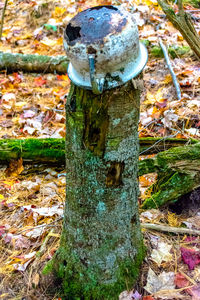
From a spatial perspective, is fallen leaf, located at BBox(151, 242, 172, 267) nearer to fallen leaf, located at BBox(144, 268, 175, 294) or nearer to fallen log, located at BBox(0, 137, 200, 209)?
fallen leaf, located at BBox(144, 268, 175, 294)

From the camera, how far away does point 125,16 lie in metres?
1.21

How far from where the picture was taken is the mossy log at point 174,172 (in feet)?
7.41

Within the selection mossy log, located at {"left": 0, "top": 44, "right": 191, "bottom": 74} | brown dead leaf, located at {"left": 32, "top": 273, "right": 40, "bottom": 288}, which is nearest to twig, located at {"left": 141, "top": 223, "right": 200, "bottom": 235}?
brown dead leaf, located at {"left": 32, "top": 273, "right": 40, "bottom": 288}

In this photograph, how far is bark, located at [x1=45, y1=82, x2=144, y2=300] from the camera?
4.40 ft

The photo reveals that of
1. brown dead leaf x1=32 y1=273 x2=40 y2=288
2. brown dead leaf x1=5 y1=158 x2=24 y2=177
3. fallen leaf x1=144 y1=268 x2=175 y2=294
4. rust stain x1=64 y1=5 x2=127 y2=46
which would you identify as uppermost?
rust stain x1=64 y1=5 x2=127 y2=46

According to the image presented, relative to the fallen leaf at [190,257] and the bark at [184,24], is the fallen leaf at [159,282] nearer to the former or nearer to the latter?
the fallen leaf at [190,257]

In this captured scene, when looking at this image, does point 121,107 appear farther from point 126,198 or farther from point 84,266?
point 84,266

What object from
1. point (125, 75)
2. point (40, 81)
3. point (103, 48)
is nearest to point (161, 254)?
point (125, 75)

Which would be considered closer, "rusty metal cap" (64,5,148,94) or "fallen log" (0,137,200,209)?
"rusty metal cap" (64,5,148,94)

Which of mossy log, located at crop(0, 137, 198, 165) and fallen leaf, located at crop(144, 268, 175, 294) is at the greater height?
fallen leaf, located at crop(144, 268, 175, 294)

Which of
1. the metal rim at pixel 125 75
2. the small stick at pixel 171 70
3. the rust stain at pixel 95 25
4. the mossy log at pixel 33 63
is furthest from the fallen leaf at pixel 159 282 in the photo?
the mossy log at pixel 33 63

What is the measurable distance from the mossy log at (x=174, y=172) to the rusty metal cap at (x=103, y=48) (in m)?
1.20

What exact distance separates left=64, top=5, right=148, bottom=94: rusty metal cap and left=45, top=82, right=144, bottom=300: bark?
79mm

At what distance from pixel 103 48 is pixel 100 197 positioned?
2.28 ft
